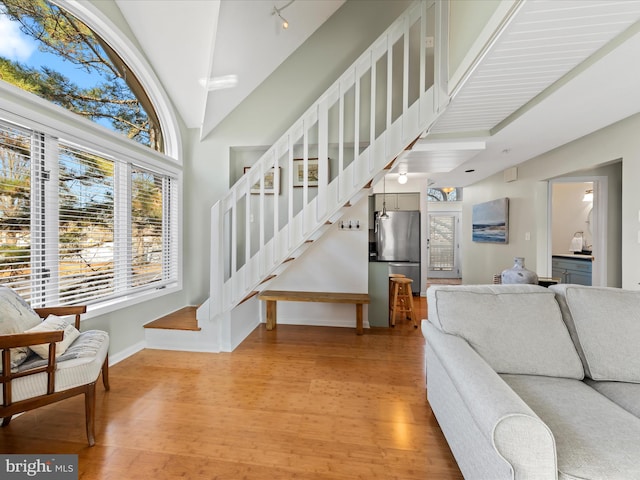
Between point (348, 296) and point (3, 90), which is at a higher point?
point (3, 90)

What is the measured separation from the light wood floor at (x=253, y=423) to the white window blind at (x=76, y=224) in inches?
34.5

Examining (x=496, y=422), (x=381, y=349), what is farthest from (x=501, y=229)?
(x=496, y=422)

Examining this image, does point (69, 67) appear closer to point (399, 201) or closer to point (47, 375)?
point (47, 375)

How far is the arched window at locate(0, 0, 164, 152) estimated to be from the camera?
200 cm

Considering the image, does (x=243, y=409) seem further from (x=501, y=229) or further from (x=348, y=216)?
(x=501, y=229)

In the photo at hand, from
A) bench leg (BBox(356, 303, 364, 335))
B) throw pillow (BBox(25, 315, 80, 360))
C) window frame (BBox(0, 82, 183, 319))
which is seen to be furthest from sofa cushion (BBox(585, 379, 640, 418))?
window frame (BBox(0, 82, 183, 319))

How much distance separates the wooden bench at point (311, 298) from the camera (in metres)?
3.42

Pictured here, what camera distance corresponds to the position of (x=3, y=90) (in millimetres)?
1806

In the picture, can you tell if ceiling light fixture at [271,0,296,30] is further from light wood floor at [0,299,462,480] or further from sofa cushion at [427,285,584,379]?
light wood floor at [0,299,462,480]

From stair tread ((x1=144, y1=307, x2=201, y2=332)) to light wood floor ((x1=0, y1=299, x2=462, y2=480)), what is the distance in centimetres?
31

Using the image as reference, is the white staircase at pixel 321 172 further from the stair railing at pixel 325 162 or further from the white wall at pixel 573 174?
the white wall at pixel 573 174

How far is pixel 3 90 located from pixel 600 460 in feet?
11.8

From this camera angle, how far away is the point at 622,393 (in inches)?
54.2

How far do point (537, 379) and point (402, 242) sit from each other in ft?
13.6
